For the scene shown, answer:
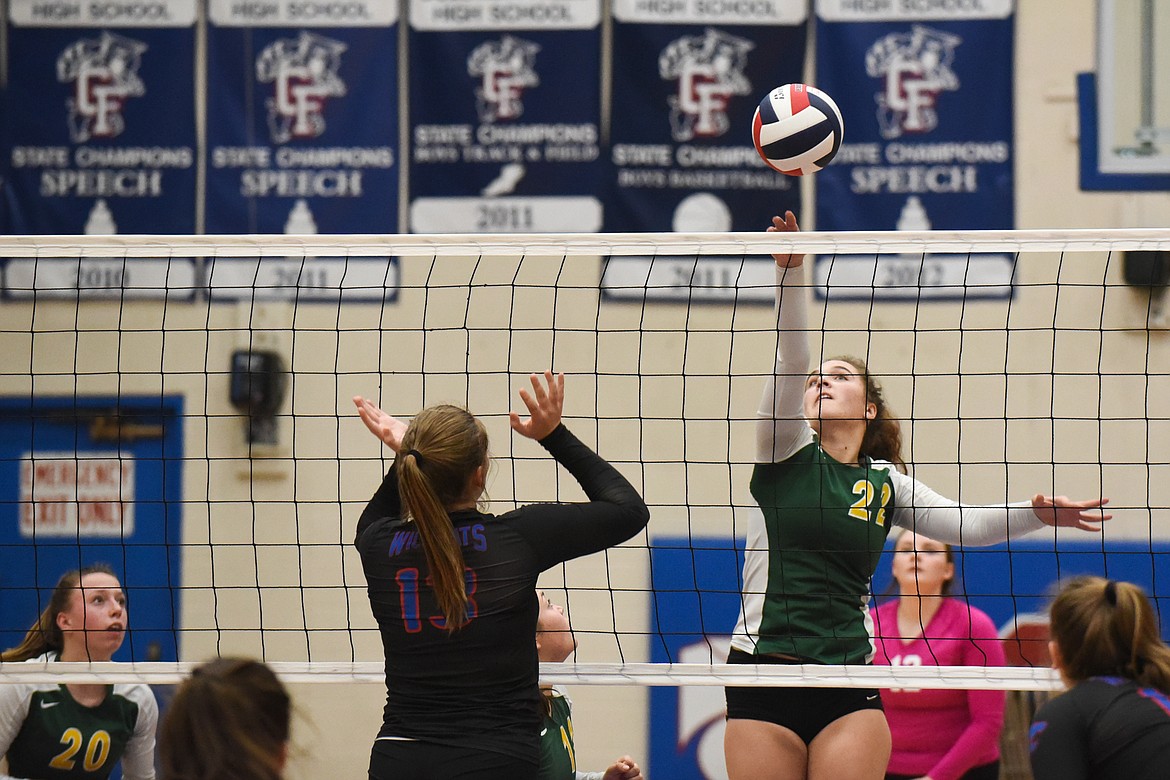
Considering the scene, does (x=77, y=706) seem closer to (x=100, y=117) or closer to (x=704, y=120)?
(x=100, y=117)

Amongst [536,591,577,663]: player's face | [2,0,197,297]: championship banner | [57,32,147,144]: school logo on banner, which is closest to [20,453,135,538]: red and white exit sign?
[2,0,197,297]: championship banner

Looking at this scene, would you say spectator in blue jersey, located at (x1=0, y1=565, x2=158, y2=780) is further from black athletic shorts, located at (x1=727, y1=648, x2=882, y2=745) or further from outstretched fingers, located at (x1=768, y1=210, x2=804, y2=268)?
outstretched fingers, located at (x1=768, y1=210, x2=804, y2=268)

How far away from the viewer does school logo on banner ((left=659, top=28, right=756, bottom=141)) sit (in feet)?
22.7

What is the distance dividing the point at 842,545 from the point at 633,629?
11.3 feet

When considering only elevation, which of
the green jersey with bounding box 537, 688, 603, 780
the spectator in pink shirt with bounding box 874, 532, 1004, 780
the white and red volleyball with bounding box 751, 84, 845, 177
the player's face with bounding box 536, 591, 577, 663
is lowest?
the spectator in pink shirt with bounding box 874, 532, 1004, 780

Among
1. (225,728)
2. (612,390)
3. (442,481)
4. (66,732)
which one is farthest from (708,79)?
(225,728)

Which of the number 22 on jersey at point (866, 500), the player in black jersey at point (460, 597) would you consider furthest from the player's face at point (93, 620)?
the number 22 on jersey at point (866, 500)

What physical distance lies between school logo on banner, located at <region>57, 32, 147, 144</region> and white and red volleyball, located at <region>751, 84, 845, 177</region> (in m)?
4.57

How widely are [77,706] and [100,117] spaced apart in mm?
4126

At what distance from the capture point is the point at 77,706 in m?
4.16

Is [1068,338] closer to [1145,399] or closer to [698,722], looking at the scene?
[1145,399]

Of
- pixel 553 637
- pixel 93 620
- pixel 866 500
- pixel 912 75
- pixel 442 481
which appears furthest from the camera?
pixel 912 75

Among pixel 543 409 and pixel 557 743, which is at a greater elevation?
pixel 543 409

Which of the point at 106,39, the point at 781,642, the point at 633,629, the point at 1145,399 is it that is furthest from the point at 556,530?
the point at 106,39
